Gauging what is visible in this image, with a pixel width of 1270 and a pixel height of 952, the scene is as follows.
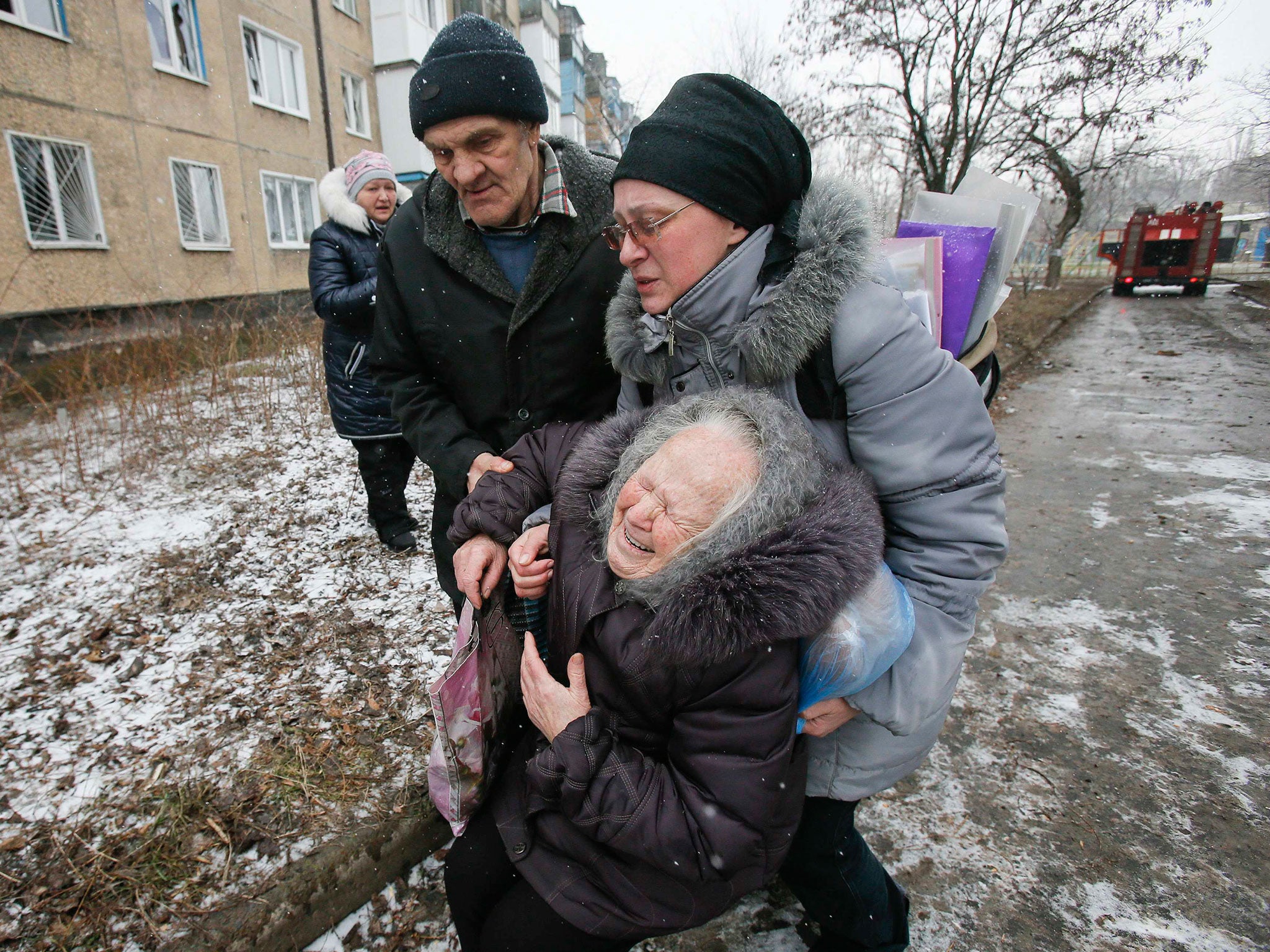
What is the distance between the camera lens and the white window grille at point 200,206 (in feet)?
37.2

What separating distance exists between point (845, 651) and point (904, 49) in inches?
503

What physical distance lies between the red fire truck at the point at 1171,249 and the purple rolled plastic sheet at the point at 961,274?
2606cm

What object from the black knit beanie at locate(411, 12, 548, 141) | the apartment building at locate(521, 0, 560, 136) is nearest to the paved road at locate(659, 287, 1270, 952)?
the black knit beanie at locate(411, 12, 548, 141)

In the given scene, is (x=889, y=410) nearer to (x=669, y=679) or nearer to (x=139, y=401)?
(x=669, y=679)

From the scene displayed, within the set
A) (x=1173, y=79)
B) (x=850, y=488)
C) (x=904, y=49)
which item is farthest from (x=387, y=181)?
(x=1173, y=79)

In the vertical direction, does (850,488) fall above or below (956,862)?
above

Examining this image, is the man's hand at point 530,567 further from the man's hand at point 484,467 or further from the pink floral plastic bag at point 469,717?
the man's hand at point 484,467

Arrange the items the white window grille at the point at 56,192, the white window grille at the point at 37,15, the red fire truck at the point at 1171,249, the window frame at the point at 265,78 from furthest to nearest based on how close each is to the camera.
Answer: the red fire truck at the point at 1171,249, the window frame at the point at 265,78, the white window grille at the point at 56,192, the white window grille at the point at 37,15

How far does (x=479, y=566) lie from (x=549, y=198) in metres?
1.06

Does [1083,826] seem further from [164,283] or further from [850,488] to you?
[164,283]

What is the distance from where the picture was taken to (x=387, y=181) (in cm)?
407

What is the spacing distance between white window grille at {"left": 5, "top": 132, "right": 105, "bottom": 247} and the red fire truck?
1081 inches

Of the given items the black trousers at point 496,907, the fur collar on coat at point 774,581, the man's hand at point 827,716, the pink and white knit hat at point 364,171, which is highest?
the pink and white knit hat at point 364,171

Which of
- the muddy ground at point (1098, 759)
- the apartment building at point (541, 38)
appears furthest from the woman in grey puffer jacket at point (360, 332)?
the apartment building at point (541, 38)
